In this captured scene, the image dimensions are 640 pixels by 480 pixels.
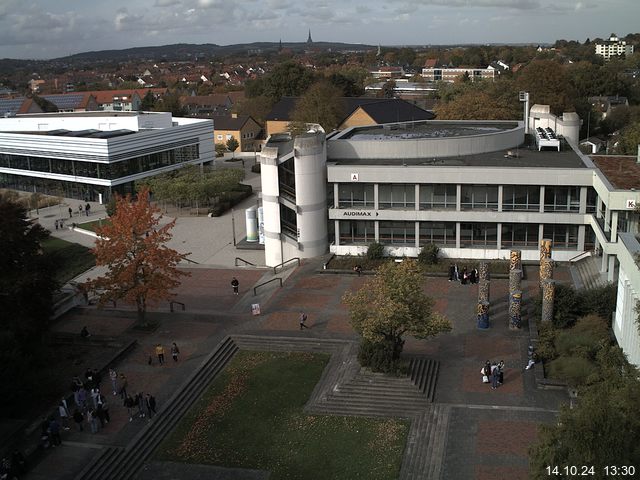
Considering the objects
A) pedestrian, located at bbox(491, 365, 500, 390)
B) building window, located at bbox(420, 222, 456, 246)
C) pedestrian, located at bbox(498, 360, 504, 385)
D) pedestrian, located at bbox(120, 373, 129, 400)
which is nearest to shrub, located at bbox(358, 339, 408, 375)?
pedestrian, located at bbox(491, 365, 500, 390)

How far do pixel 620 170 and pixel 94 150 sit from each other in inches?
1970

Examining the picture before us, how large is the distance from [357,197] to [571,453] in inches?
1258

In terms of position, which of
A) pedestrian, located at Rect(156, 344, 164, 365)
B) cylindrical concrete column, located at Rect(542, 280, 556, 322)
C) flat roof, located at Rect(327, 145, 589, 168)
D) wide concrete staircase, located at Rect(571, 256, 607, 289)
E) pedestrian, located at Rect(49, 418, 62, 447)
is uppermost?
flat roof, located at Rect(327, 145, 589, 168)

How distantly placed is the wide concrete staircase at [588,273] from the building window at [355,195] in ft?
45.4

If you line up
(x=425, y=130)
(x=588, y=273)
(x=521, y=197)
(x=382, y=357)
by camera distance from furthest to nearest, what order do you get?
(x=425, y=130), (x=521, y=197), (x=588, y=273), (x=382, y=357)

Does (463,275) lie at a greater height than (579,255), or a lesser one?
lesser

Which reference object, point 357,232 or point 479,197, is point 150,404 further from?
point 479,197

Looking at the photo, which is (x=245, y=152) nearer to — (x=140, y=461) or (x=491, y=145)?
(x=491, y=145)

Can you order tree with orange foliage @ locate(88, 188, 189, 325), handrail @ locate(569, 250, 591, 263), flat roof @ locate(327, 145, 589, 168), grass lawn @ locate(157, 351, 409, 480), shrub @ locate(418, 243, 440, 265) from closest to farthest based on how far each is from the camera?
grass lawn @ locate(157, 351, 409, 480), tree with orange foliage @ locate(88, 188, 189, 325), handrail @ locate(569, 250, 591, 263), shrub @ locate(418, 243, 440, 265), flat roof @ locate(327, 145, 589, 168)

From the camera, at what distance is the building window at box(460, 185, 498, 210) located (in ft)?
149

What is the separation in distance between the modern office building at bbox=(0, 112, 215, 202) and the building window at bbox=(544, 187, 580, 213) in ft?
145

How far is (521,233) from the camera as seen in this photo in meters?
45.6

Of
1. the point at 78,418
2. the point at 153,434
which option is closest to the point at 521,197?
the point at 153,434

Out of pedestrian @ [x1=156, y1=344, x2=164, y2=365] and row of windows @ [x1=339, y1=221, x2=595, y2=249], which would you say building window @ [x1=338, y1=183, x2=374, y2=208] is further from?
pedestrian @ [x1=156, y1=344, x2=164, y2=365]
